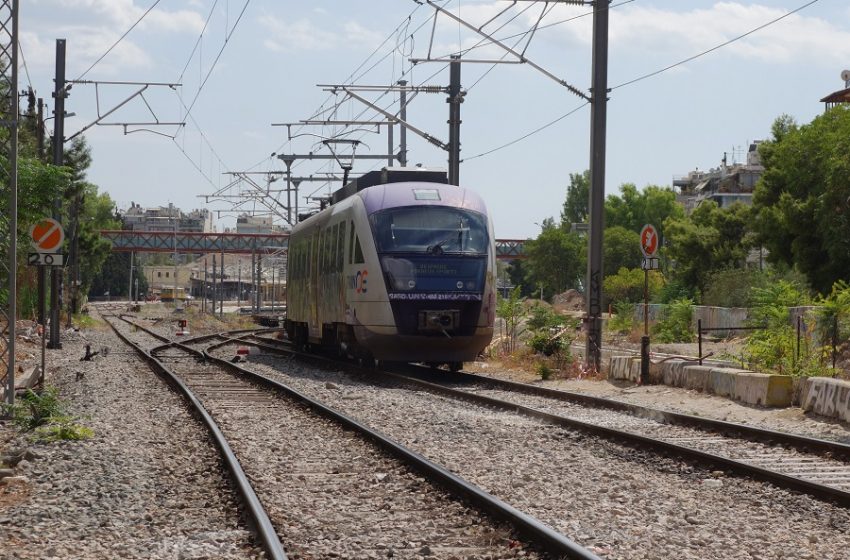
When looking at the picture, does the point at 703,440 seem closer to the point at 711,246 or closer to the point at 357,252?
the point at 357,252

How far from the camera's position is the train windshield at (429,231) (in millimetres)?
21281

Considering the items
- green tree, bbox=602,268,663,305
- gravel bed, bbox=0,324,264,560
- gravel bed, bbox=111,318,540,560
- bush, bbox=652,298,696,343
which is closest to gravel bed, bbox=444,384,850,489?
gravel bed, bbox=111,318,540,560

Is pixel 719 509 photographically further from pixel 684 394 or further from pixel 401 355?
pixel 401 355

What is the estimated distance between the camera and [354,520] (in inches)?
320

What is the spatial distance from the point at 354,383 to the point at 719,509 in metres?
13.1

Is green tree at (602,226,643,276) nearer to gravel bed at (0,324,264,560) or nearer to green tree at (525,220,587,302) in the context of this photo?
green tree at (525,220,587,302)

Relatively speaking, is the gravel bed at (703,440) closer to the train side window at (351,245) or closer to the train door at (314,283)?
the train side window at (351,245)

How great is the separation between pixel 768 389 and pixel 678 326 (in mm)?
26076

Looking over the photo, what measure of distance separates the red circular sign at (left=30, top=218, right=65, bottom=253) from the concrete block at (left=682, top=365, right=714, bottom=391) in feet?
34.2

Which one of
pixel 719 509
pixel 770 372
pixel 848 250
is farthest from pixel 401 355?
pixel 848 250

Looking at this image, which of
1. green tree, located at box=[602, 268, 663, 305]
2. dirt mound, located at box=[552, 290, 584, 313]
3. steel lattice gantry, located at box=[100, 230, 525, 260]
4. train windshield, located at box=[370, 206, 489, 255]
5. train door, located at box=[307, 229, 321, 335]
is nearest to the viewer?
train windshield, located at box=[370, 206, 489, 255]

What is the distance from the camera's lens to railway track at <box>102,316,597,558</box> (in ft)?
23.7

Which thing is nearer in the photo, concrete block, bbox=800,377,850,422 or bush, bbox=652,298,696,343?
concrete block, bbox=800,377,850,422

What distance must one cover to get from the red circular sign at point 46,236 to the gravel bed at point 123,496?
5248 mm
